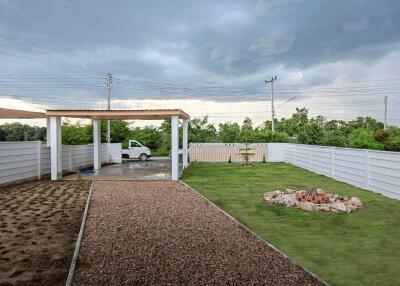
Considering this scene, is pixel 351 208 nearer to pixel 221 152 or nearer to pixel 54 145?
pixel 54 145

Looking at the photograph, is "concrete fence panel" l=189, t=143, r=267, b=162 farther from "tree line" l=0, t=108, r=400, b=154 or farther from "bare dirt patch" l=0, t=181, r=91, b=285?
"bare dirt patch" l=0, t=181, r=91, b=285

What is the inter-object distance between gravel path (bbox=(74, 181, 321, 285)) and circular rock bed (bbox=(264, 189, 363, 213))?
2.17 meters

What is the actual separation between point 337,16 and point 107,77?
25.9 m

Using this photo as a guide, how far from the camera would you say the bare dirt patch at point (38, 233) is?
4.97 metres

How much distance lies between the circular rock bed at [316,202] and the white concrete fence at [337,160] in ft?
6.97

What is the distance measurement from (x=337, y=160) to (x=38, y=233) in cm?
1284

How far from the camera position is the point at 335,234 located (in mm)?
7066

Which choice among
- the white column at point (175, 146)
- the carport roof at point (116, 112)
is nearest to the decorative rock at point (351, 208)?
the white column at point (175, 146)

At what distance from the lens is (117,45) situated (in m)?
20.4

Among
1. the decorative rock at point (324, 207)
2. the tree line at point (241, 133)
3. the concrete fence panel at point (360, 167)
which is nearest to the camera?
the decorative rock at point (324, 207)

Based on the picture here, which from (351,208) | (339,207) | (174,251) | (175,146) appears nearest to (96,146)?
(175,146)

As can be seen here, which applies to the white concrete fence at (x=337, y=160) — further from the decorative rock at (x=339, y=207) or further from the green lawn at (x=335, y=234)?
the decorative rock at (x=339, y=207)

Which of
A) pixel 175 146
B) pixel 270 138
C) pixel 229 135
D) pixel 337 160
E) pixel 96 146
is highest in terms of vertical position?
pixel 229 135

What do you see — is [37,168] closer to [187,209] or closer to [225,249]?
[187,209]
